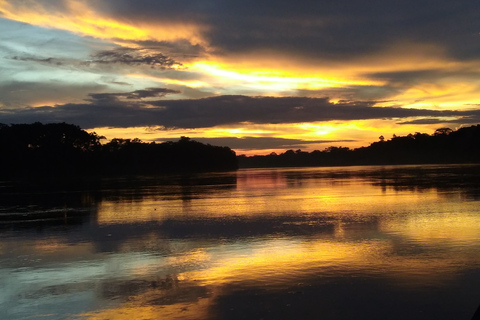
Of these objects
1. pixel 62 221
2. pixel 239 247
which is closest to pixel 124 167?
pixel 62 221

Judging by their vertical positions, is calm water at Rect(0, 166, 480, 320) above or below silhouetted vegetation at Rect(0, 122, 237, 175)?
below

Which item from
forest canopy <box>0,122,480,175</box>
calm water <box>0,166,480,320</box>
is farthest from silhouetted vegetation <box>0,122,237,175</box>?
calm water <box>0,166,480,320</box>

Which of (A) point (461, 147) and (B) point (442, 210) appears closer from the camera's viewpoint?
(B) point (442, 210)

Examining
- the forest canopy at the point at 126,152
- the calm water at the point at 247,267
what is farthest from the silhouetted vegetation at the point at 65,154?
the calm water at the point at 247,267

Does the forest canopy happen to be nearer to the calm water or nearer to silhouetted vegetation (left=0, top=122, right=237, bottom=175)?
silhouetted vegetation (left=0, top=122, right=237, bottom=175)

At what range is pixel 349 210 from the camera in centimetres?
2173

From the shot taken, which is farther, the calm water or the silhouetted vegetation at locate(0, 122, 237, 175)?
the silhouetted vegetation at locate(0, 122, 237, 175)

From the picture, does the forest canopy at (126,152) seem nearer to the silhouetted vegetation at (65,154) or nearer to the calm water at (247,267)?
the silhouetted vegetation at (65,154)

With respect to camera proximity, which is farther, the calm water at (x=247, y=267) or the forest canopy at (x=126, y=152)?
the forest canopy at (x=126, y=152)

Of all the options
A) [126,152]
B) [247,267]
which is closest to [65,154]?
[126,152]

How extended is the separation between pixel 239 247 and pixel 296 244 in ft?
5.33

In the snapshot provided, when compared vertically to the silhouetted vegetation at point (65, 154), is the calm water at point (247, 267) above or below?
below

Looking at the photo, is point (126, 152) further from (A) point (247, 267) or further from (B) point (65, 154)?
(A) point (247, 267)

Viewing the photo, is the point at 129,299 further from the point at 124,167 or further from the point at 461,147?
the point at 461,147
